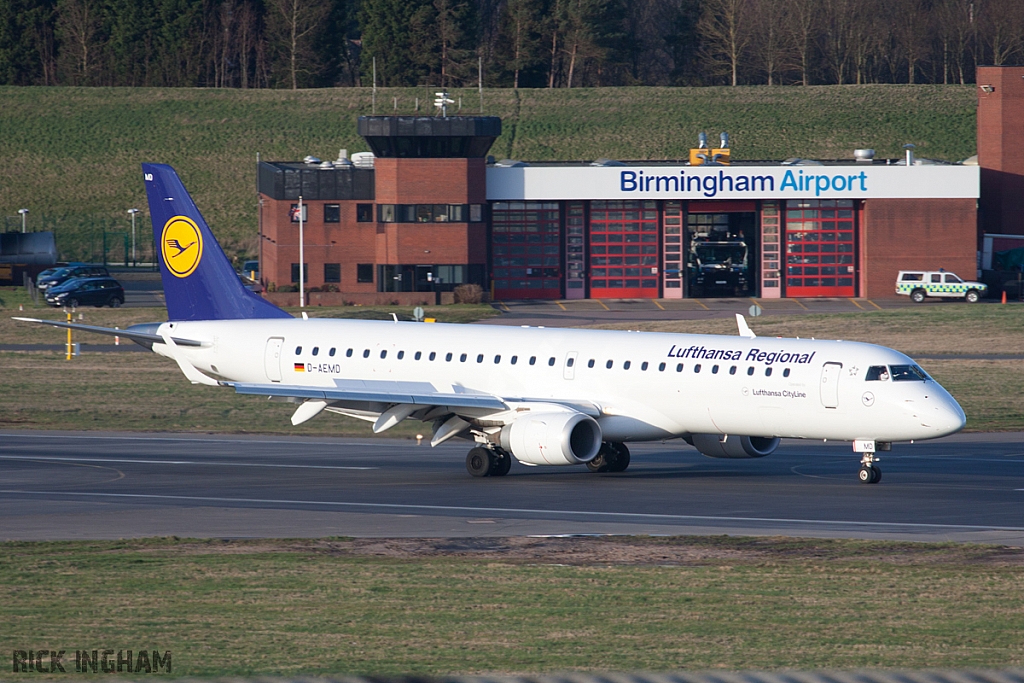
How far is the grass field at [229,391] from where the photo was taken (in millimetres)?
47156

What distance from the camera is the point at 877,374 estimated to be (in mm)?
31844

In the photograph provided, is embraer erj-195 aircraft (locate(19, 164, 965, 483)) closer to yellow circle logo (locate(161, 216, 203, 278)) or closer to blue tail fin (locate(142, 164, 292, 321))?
blue tail fin (locate(142, 164, 292, 321))

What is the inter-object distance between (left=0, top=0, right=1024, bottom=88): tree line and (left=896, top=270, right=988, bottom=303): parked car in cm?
8744

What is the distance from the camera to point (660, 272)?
95438 mm

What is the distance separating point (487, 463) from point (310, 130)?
120m

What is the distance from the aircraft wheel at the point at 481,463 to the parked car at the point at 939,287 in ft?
201

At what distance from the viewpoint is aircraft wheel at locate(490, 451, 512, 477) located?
34844 millimetres

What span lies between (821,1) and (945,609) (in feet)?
556

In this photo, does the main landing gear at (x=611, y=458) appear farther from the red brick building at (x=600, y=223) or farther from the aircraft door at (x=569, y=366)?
the red brick building at (x=600, y=223)

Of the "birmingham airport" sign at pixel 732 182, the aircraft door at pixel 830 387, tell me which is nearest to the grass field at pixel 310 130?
the "birmingham airport" sign at pixel 732 182

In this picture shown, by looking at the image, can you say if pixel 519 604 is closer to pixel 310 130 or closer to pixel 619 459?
pixel 619 459

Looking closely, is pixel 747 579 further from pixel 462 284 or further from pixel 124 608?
pixel 462 284

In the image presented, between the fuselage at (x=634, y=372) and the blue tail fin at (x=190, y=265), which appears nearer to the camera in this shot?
the fuselage at (x=634, y=372)

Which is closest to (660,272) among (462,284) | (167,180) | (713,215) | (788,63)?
(713,215)
